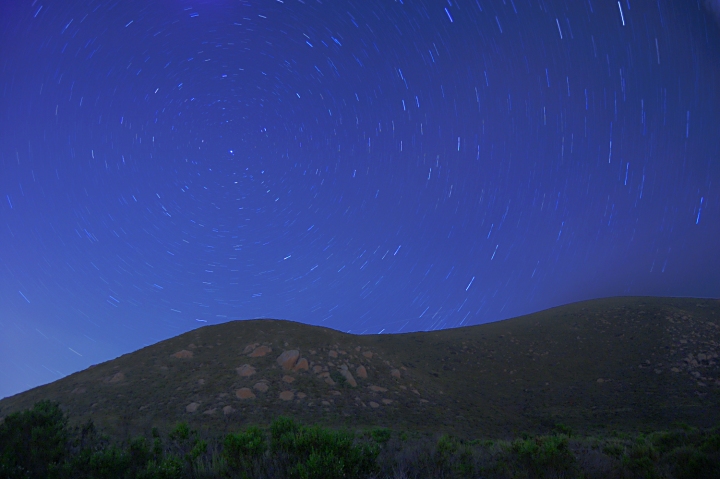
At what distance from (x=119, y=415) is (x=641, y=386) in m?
36.5

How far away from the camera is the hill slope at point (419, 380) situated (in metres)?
20.3

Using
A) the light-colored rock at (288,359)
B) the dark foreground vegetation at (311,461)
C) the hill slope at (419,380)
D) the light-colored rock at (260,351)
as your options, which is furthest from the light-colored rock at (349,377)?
the dark foreground vegetation at (311,461)

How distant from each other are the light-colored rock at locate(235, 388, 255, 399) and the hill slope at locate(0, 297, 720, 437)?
60mm

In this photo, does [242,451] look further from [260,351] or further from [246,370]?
[260,351]

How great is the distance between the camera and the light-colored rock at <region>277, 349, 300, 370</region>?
2553cm

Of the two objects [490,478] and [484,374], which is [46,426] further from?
[484,374]

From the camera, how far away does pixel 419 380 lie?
2820 centimetres

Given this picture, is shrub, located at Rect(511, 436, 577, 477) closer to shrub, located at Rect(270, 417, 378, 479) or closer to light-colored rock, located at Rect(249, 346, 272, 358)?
shrub, located at Rect(270, 417, 378, 479)

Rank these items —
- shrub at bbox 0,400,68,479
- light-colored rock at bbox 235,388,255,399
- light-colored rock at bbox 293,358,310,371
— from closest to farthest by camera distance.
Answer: shrub at bbox 0,400,68,479
light-colored rock at bbox 235,388,255,399
light-colored rock at bbox 293,358,310,371

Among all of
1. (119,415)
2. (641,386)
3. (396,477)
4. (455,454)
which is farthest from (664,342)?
(119,415)

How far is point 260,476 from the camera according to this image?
7.46 metres

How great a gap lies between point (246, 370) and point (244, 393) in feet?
10.0

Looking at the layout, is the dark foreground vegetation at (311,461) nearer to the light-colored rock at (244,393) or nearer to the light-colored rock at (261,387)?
the light-colored rock at (244,393)

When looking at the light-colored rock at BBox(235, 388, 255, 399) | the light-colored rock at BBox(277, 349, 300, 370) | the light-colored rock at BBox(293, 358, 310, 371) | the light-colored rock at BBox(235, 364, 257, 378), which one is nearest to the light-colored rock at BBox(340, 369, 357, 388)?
the light-colored rock at BBox(293, 358, 310, 371)
